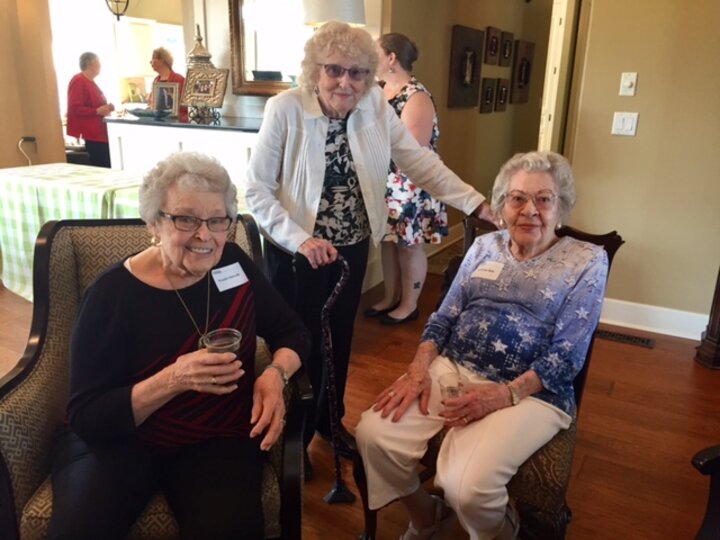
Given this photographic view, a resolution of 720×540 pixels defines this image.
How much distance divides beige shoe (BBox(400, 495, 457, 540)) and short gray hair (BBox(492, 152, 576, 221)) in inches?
36.5

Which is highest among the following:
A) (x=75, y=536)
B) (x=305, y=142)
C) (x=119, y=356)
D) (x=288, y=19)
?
(x=288, y=19)

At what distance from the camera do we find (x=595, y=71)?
3115mm

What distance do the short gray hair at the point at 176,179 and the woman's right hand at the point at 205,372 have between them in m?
0.36

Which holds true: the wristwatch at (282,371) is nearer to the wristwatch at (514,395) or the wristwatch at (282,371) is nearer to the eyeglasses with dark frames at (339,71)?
the wristwatch at (514,395)

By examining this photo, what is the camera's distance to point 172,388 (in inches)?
46.6

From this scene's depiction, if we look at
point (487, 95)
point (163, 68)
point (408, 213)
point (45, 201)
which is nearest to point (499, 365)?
point (408, 213)

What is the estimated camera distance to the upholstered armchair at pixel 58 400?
1.19 m

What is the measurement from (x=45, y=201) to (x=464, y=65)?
322 centimetres

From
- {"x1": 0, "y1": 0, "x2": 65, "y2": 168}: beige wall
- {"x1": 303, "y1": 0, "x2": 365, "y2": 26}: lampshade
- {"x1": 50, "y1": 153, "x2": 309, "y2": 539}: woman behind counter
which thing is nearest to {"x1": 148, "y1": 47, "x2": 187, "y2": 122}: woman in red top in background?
{"x1": 0, "y1": 0, "x2": 65, "y2": 168}: beige wall

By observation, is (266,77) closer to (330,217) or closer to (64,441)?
(330,217)

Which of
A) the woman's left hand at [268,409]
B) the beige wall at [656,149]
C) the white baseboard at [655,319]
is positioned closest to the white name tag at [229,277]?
the woman's left hand at [268,409]

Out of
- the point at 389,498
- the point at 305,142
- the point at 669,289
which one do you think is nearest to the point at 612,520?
the point at 389,498

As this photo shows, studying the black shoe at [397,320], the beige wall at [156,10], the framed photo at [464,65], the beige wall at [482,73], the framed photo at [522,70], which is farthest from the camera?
the beige wall at [156,10]

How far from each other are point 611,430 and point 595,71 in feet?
6.31
